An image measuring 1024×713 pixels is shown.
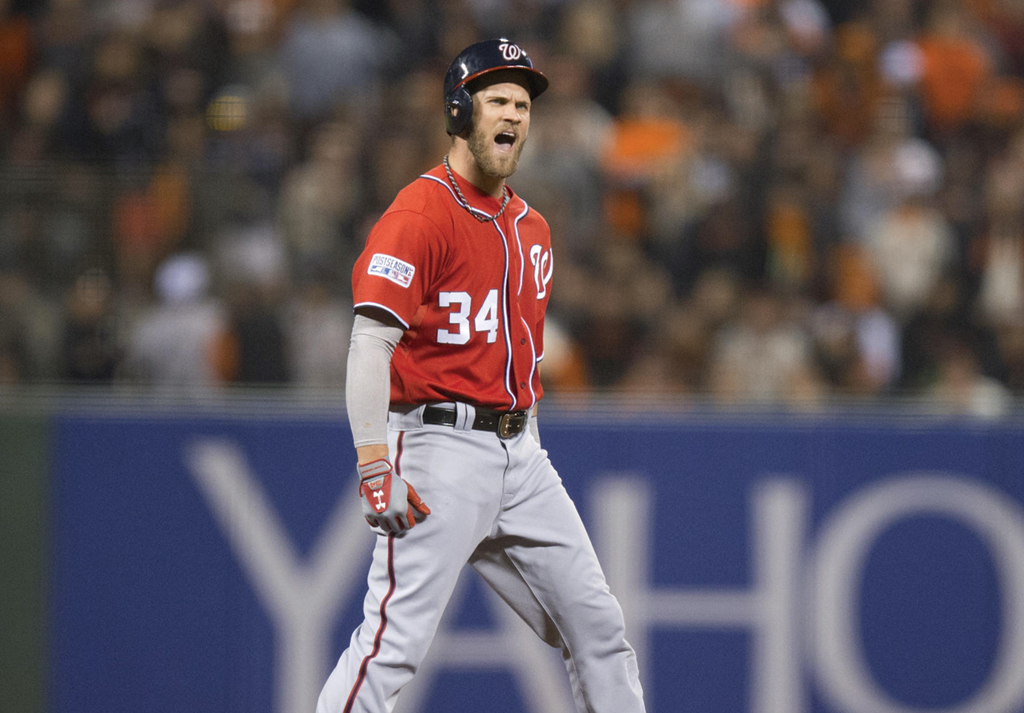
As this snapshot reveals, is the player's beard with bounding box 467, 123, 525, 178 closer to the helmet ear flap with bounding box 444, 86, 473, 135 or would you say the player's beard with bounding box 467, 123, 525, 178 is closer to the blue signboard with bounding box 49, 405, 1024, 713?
the helmet ear flap with bounding box 444, 86, 473, 135

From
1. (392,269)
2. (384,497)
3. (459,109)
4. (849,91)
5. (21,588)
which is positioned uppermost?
(849,91)

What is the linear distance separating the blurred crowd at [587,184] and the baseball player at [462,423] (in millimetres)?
2350

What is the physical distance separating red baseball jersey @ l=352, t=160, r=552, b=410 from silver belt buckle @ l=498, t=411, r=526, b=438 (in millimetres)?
25

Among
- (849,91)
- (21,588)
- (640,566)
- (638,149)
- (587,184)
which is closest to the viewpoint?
(21,588)

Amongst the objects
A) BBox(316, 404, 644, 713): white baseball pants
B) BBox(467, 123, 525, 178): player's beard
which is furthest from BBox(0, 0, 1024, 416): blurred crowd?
BBox(467, 123, 525, 178): player's beard

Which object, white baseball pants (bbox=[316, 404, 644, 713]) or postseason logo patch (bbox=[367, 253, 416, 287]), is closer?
postseason logo patch (bbox=[367, 253, 416, 287])

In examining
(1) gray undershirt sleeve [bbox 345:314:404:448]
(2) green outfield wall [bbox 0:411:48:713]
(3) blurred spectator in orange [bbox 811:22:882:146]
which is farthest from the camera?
(3) blurred spectator in orange [bbox 811:22:882:146]

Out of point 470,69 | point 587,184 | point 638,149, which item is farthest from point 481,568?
point 638,149

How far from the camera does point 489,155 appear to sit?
3584 millimetres

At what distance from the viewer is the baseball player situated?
3.44 metres

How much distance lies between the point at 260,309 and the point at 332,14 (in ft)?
8.91

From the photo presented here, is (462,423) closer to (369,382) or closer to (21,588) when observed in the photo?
(369,382)

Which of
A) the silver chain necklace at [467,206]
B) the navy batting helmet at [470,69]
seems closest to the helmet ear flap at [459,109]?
the navy batting helmet at [470,69]

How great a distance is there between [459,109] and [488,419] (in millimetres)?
866
